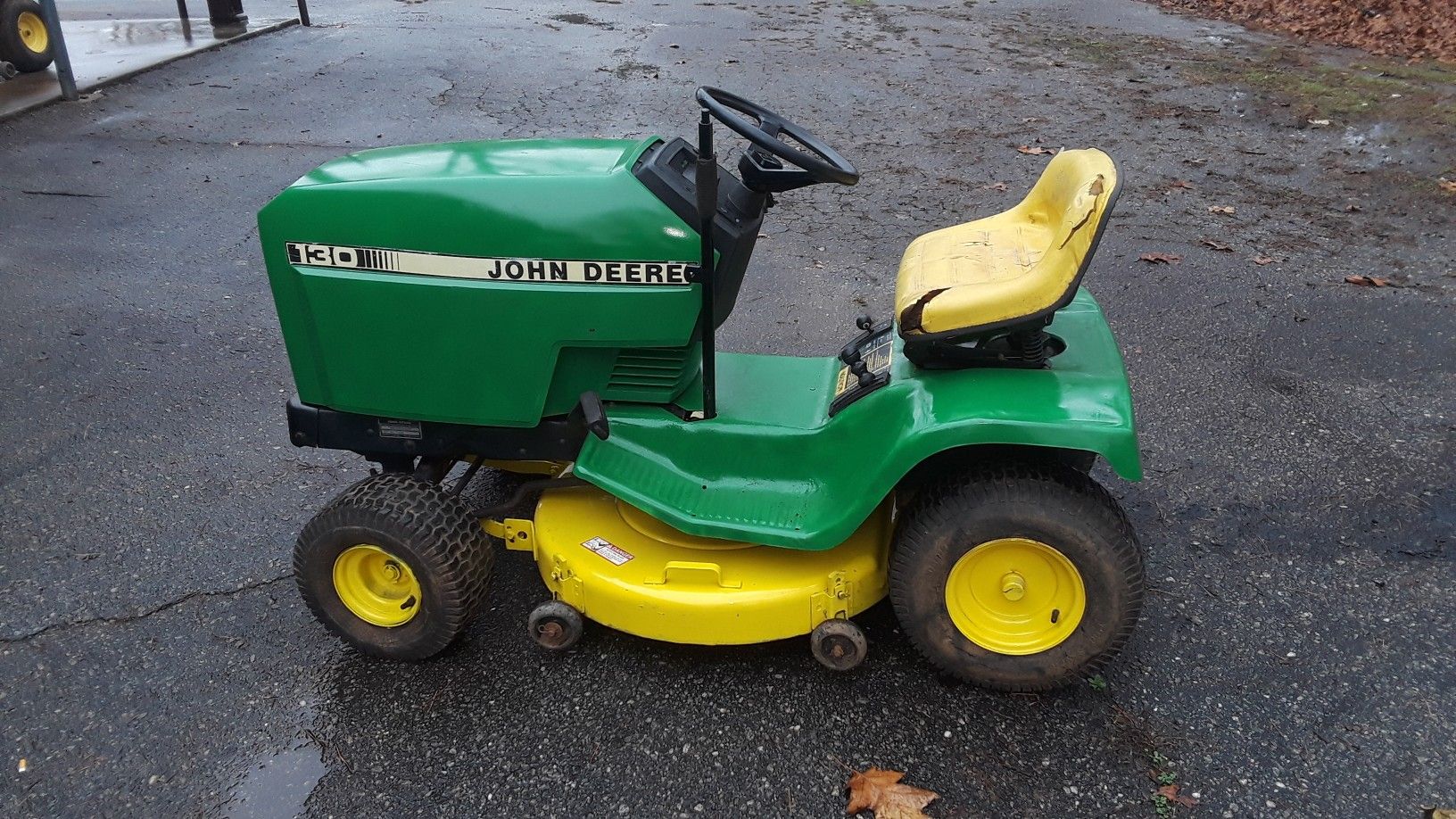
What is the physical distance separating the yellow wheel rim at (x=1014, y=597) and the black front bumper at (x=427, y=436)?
3.32 ft

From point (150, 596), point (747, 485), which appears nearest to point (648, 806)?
point (747, 485)

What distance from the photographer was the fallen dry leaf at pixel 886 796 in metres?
2.14

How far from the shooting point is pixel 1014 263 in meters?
2.44

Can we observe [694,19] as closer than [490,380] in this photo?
No

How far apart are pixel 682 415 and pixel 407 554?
2.44ft

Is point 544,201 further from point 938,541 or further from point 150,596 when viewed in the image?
point 150,596

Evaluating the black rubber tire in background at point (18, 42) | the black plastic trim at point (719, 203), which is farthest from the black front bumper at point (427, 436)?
the black rubber tire in background at point (18, 42)

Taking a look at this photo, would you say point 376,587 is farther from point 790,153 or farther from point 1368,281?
point 1368,281

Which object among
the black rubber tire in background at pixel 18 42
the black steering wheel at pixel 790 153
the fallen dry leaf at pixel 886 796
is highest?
the black steering wheel at pixel 790 153

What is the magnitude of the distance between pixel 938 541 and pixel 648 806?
0.86 meters

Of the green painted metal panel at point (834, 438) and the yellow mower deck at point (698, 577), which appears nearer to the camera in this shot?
the green painted metal panel at point (834, 438)

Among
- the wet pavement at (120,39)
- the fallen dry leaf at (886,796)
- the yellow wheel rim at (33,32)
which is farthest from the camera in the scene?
the yellow wheel rim at (33,32)

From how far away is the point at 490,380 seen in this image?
245cm

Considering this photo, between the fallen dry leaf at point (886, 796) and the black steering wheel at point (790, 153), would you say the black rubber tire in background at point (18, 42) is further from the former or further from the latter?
the fallen dry leaf at point (886, 796)
